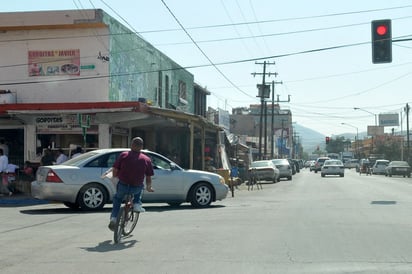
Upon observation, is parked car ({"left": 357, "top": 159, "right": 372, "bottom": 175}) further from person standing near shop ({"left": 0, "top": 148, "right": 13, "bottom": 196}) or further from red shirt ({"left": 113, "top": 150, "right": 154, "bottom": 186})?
red shirt ({"left": 113, "top": 150, "right": 154, "bottom": 186})

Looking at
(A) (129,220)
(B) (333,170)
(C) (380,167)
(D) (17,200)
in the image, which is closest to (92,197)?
(D) (17,200)

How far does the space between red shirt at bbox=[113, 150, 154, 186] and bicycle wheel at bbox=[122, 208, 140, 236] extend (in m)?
0.48

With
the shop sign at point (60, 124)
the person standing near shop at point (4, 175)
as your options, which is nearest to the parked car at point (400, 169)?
the shop sign at point (60, 124)

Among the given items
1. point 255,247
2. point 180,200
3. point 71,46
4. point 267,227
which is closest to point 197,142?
point 71,46

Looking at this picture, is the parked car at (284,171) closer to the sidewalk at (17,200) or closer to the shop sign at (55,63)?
the shop sign at (55,63)

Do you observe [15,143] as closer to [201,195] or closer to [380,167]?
[201,195]

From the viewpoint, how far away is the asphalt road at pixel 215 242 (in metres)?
7.37

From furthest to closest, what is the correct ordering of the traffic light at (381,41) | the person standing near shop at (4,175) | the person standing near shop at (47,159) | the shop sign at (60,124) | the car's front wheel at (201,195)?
the shop sign at (60,124) → the person standing near shop at (47,159) → the person standing near shop at (4,175) → the traffic light at (381,41) → the car's front wheel at (201,195)

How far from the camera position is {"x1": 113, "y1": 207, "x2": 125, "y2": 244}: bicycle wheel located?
9.03 meters

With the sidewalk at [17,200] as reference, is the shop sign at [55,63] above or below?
above

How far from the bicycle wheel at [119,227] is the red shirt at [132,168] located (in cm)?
49

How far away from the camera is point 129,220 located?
9664mm

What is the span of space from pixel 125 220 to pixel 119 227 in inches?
8.3

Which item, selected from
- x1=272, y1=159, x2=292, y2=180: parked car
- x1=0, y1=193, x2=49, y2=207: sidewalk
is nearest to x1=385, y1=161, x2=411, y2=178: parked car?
x1=272, y1=159, x2=292, y2=180: parked car
